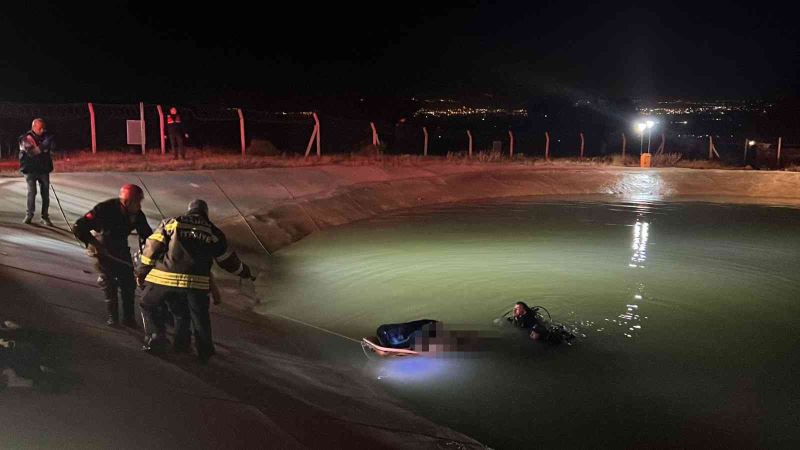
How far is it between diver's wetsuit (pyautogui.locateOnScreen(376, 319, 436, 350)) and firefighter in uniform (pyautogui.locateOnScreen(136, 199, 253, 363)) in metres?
2.76

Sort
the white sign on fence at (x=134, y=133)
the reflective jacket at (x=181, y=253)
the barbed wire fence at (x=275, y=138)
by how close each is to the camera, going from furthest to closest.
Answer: the barbed wire fence at (x=275, y=138) < the white sign on fence at (x=134, y=133) < the reflective jacket at (x=181, y=253)

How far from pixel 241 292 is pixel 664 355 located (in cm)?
650

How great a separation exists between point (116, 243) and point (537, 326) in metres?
5.40

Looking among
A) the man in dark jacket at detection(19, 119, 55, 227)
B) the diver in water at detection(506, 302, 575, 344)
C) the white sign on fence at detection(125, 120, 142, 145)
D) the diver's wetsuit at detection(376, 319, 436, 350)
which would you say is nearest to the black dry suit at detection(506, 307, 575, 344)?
the diver in water at detection(506, 302, 575, 344)

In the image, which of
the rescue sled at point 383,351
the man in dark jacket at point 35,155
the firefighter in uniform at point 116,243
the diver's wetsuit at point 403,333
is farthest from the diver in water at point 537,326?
the man in dark jacket at point 35,155

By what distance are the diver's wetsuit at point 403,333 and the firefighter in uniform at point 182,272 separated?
2760mm

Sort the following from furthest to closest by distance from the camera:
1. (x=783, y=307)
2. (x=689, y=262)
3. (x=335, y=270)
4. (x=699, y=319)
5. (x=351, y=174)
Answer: (x=351, y=174) < (x=689, y=262) < (x=335, y=270) < (x=783, y=307) < (x=699, y=319)

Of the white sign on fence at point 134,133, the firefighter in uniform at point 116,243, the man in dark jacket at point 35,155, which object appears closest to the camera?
the firefighter in uniform at point 116,243

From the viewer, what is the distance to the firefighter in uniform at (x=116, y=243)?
746 cm

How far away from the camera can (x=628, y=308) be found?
1159 cm

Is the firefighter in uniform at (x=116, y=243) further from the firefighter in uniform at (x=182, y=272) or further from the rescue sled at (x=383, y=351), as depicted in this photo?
the rescue sled at (x=383, y=351)

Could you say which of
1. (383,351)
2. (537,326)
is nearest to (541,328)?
(537,326)

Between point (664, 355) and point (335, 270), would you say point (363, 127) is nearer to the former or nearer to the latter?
point (335, 270)

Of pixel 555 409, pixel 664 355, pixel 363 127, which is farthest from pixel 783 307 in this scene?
pixel 363 127
